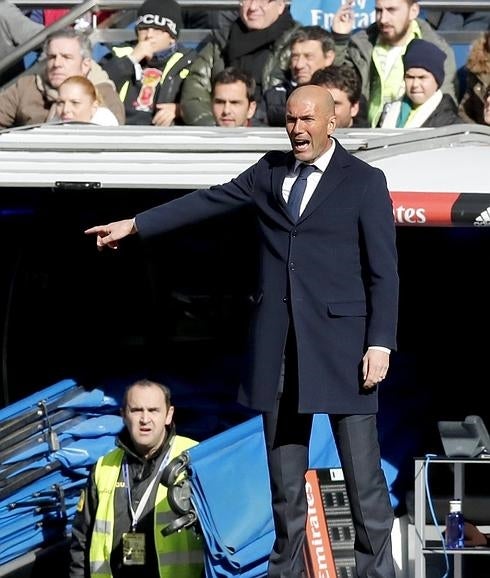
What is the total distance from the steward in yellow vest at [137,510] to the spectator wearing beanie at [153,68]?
9.00 ft

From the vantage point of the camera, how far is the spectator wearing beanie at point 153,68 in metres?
9.63

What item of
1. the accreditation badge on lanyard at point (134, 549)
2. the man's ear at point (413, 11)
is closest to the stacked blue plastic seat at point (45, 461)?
the accreditation badge on lanyard at point (134, 549)

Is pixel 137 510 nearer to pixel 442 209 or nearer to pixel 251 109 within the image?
pixel 442 209

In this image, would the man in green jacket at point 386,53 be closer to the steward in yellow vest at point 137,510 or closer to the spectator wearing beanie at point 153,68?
the spectator wearing beanie at point 153,68

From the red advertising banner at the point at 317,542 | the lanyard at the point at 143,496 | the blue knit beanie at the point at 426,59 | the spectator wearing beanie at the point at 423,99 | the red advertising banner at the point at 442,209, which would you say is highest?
the blue knit beanie at the point at 426,59

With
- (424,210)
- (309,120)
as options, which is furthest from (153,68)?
(309,120)

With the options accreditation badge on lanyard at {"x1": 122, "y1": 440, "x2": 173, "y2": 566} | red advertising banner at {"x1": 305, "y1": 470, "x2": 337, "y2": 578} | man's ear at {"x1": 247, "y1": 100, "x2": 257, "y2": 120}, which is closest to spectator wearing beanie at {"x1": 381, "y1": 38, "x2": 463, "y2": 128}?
man's ear at {"x1": 247, "y1": 100, "x2": 257, "y2": 120}

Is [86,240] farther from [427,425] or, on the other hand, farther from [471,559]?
[471,559]

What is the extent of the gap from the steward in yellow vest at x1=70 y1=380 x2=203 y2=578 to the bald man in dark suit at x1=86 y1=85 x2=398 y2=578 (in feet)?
4.92

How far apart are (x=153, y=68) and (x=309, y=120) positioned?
14.7 feet

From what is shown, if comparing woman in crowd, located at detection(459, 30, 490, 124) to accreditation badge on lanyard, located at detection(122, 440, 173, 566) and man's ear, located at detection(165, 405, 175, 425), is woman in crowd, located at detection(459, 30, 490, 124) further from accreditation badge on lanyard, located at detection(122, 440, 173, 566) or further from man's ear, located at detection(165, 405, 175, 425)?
accreditation badge on lanyard, located at detection(122, 440, 173, 566)

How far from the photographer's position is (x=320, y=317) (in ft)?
18.1

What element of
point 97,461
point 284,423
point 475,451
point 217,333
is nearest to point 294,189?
point 284,423

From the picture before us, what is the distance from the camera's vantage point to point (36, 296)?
927 cm
